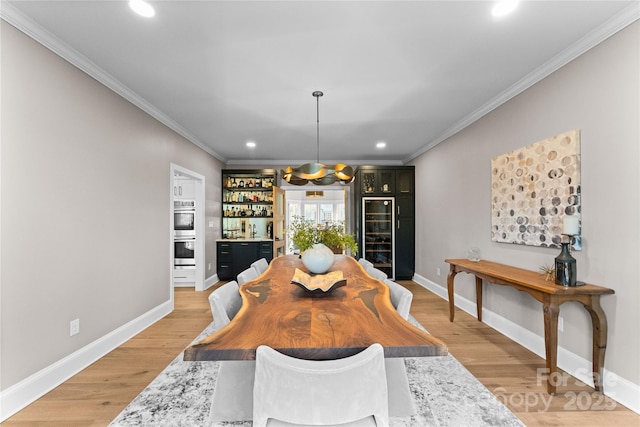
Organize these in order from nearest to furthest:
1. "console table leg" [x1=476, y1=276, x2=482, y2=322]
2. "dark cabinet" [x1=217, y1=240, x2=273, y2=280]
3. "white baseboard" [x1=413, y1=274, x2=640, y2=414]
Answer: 1. "white baseboard" [x1=413, y1=274, x2=640, y2=414]
2. "console table leg" [x1=476, y1=276, x2=482, y2=322]
3. "dark cabinet" [x1=217, y1=240, x2=273, y2=280]

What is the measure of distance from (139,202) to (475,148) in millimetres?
4046

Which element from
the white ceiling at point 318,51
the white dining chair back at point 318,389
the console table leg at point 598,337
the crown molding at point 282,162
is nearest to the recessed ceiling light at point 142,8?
the white ceiling at point 318,51

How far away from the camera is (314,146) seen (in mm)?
5184

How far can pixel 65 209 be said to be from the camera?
2311 millimetres

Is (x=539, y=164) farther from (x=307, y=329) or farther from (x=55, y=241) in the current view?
(x=55, y=241)

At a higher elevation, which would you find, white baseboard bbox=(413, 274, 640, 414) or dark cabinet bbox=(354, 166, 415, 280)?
dark cabinet bbox=(354, 166, 415, 280)

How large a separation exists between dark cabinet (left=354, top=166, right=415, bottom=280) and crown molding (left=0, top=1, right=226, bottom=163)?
3651 millimetres

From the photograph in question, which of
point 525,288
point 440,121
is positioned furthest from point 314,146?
point 525,288

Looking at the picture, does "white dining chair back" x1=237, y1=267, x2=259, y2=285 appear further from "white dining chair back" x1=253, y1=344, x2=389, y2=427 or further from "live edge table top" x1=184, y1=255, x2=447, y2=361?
"white dining chair back" x1=253, y1=344, x2=389, y2=427

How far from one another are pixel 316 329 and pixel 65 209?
2.25 meters

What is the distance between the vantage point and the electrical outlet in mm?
2346

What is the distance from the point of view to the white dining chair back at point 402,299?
182cm

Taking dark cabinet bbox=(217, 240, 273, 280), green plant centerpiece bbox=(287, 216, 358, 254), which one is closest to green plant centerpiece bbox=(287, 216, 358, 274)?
green plant centerpiece bbox=(287, 216, 358, 254)

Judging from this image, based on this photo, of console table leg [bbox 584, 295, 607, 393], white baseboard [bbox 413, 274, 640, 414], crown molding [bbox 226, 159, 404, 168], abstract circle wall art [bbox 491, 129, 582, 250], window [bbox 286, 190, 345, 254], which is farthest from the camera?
window [bbox 286, 190, 345, 254]
